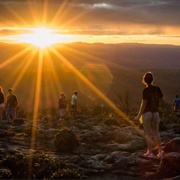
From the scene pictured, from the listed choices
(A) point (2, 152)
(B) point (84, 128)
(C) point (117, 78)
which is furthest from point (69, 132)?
(C) point (117, 78)

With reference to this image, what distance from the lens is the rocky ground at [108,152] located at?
10.5m

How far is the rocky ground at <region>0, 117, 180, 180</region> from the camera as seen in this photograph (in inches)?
415

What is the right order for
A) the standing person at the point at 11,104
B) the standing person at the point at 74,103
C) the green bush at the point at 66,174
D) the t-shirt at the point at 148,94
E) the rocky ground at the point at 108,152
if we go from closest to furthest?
the green bush at the point at 66,174 → the rocky ground at the point at 108,152 → the t-shirt at the point at 148,94 → the standing person at the point at 11,104 → the standing person at the point at 74,103

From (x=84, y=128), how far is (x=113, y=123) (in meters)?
2.11

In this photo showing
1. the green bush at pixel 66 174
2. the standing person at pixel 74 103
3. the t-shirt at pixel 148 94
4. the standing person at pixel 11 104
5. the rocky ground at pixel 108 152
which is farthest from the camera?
the standing person at pixel 74 103

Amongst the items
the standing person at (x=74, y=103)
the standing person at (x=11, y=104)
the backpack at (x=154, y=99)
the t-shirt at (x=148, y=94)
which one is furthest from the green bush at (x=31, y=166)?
the standing person at (x=74, y=103)

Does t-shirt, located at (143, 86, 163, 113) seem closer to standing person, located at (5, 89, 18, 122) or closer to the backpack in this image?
the backpack

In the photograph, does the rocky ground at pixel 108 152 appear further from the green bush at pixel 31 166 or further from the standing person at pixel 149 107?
the standing person at pixel 149 107

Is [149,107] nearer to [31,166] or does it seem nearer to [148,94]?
[148,94]

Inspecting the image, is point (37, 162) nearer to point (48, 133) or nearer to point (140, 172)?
point (140, 172)

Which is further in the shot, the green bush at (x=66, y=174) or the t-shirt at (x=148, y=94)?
the t-shirt at (x=148, y=94)

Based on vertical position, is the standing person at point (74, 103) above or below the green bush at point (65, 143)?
above

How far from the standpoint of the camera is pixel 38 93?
256 feet

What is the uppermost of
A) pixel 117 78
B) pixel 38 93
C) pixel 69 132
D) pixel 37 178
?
pixel 117 78
